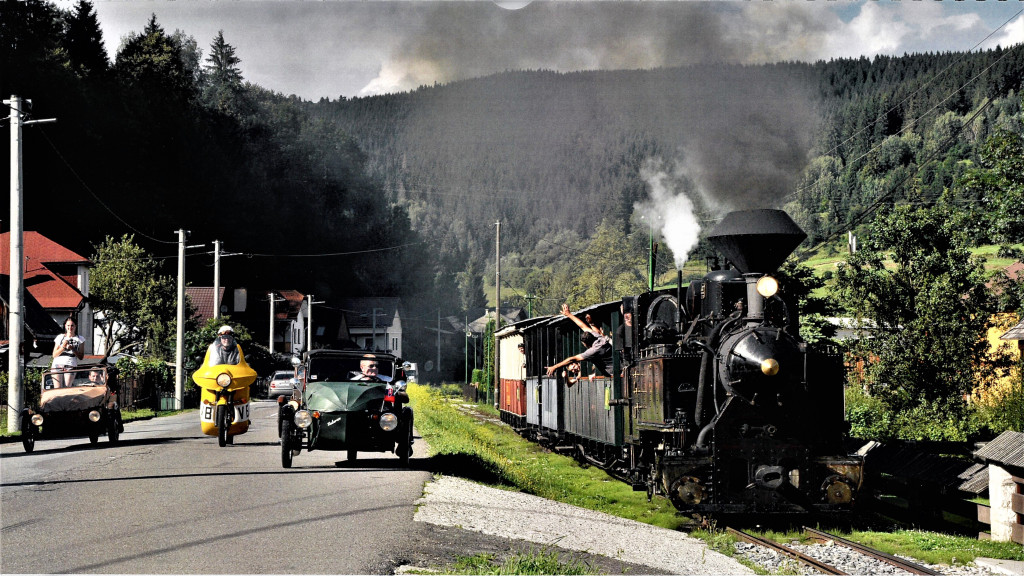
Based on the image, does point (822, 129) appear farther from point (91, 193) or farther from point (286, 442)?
point (91, 193)

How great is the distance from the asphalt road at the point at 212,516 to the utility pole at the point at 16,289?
658 centimetres

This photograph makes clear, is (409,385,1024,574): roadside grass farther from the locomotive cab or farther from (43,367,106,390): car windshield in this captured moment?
(43,367,106,390): car windshield

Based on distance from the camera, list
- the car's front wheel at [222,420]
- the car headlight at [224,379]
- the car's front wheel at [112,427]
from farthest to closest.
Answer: the car's front wheel at [112,427] → the car's front wheel at [222,420] → the car headlight at [224,379]

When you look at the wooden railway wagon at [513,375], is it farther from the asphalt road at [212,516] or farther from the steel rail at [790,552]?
the steel rail at [790,552]

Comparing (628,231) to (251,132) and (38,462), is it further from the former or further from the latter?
(38,462)

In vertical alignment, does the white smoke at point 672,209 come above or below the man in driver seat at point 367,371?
above

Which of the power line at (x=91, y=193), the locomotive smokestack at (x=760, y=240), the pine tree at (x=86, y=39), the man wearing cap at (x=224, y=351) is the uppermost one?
the pine tree at (x=86, y=39)

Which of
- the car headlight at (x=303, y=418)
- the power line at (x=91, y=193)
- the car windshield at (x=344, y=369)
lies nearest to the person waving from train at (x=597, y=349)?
the car windshield at (x=344, y=369)

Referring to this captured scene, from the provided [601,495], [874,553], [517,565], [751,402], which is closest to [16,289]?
[601,495]

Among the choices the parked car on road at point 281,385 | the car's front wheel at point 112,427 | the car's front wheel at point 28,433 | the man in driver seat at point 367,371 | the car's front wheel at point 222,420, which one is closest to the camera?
the car's front wheel at point 222,420

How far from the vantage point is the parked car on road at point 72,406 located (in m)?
18.5

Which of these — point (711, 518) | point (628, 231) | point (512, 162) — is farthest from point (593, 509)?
point (512, 162)

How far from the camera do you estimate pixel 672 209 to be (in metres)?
28.6

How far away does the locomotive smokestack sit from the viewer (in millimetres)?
13711
